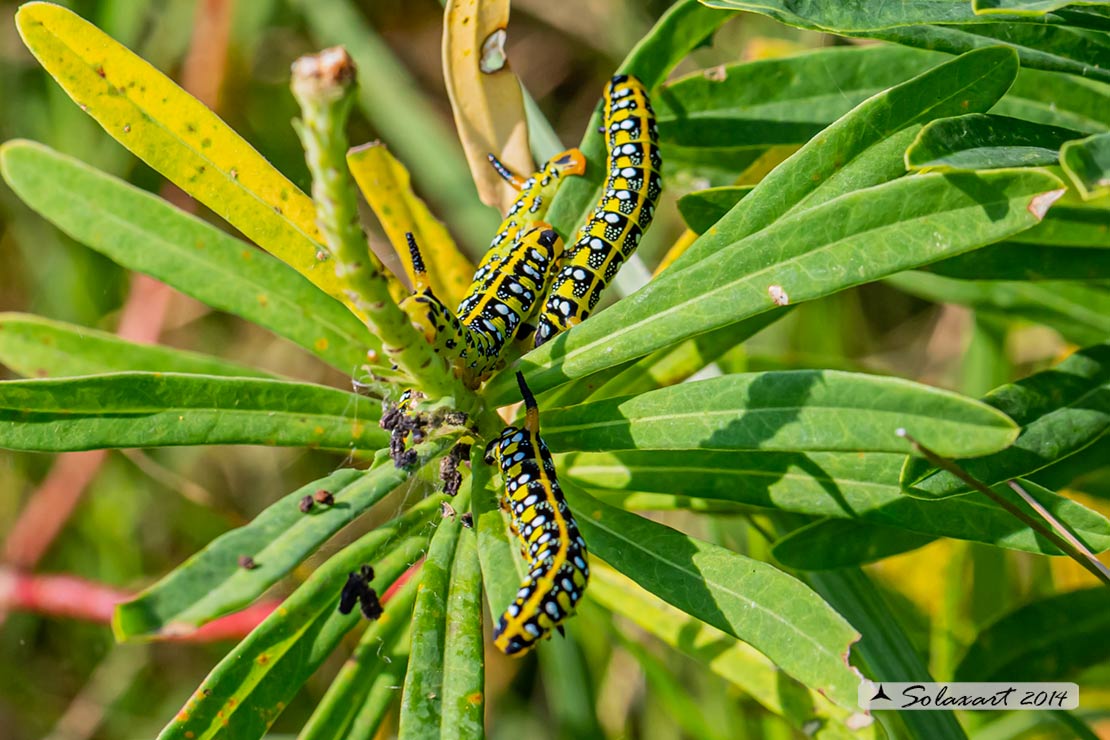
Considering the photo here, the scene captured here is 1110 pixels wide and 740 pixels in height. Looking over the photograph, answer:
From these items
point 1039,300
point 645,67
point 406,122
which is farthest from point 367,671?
point 406,122

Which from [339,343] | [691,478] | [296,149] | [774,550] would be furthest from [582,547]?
[296,149]

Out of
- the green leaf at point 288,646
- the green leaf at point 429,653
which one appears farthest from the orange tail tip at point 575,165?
the green leaf at point 429,653

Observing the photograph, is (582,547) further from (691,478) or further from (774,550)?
(774,550)

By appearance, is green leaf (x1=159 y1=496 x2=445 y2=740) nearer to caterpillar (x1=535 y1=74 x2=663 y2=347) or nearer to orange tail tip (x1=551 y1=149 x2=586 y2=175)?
caterpillar (x1=535 y1=74 x2=663 y2=347)

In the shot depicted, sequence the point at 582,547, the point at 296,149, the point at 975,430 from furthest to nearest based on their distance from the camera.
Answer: the point at 296,149
the point at 582,547
the point at 975,430

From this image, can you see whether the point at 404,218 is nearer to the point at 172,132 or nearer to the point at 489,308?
the point at 489,308
